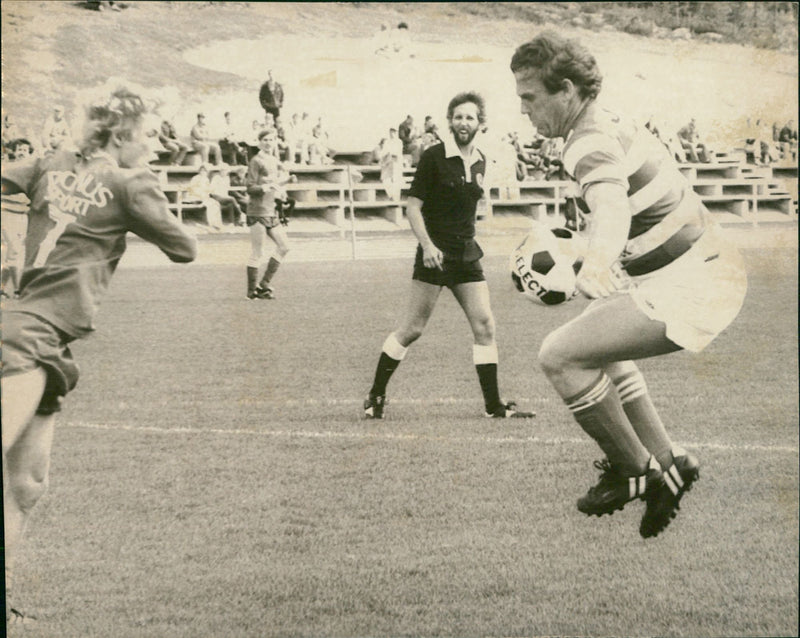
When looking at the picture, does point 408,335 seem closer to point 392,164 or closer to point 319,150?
point 392,164

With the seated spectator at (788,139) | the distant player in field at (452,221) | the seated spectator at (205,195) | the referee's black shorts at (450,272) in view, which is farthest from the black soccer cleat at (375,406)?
the seated spectator at (788,139)

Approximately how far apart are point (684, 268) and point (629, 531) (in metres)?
1.34

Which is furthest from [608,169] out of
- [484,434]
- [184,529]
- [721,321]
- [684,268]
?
[184,529]

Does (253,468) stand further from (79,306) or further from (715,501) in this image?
(715,501)

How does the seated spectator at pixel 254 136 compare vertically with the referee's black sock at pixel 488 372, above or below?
above

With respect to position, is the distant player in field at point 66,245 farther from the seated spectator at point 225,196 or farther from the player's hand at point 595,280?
the player's hand at point 595,280

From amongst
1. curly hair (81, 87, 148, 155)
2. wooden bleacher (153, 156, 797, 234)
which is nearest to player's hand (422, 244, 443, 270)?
wooden bleacher (153, 156, 797, 234)

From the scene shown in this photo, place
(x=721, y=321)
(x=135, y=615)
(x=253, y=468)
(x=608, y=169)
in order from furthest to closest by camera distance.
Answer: (x=253, y=468) < (x=135, y=615) < (x=721, y=321) < (x=608, y=169)

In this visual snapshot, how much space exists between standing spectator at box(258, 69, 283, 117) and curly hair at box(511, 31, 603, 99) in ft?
3.35

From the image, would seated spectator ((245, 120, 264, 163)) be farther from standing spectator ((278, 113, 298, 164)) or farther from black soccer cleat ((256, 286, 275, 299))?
black soccer cleat ((256, 286, 275, 299))

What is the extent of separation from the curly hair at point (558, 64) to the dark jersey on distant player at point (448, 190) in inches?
17.4

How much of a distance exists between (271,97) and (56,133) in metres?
0.91

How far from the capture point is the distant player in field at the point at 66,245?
423 cm

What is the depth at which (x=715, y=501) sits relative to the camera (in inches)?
203
